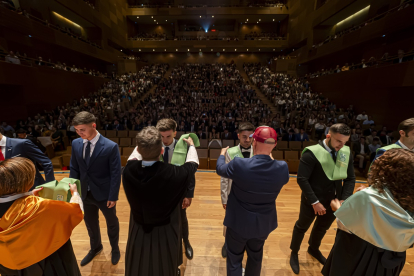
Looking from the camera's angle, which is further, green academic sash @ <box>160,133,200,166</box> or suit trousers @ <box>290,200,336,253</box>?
suit trousers @ <box>290,200,336,253</box>

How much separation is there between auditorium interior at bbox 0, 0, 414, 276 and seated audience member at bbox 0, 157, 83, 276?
4.38ft

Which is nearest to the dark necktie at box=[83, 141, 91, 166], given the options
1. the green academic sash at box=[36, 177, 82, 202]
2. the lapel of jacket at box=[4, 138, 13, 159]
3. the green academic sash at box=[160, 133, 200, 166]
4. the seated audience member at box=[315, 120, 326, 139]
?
the green academic sash at box=[36, 177, 82, 202]

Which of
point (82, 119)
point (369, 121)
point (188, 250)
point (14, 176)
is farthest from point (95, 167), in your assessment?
point (369, 121)

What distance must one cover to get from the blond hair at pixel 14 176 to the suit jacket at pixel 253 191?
1303 millimetres

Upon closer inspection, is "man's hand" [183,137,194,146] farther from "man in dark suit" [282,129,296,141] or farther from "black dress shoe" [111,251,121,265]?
"man in dark suit" [282,129,296,141]

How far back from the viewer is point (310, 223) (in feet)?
7.47

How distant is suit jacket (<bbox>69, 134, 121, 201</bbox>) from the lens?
2.10 meters

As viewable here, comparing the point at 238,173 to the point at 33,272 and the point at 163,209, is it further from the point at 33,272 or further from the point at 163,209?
the point at 33,272

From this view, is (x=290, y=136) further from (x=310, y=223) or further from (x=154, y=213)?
(x=154, y=213)

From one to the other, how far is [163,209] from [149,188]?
0.21 meters

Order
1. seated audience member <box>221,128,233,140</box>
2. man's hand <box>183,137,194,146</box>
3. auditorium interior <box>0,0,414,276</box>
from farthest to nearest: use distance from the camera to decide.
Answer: seated audience member <box>221,128,233,140</box>
auditorium interior <box>0,0,414,276</box>
man's hand <box>183,137,194,146</box>

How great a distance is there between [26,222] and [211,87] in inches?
539

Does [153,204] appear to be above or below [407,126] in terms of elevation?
below

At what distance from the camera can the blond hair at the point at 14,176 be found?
44.6 inches
